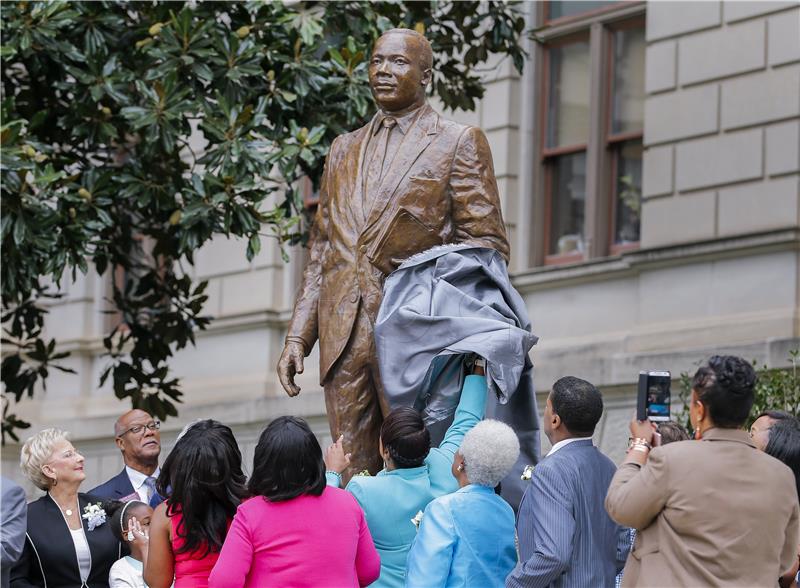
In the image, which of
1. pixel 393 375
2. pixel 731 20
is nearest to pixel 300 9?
pixel 731 20

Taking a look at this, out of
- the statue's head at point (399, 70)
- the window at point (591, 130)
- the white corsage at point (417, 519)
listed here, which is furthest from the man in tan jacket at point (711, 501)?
the window at point (591, 130)

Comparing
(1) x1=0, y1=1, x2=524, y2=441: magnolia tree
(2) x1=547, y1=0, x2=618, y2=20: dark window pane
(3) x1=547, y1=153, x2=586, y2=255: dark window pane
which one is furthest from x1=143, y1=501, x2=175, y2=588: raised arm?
(2) x1=547, y1=0, x2=618, y2=20: dark window pane

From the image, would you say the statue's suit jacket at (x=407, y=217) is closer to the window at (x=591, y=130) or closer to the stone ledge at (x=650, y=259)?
the stone ledge at (x=650, y=259)

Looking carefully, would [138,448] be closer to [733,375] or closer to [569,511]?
[569,511]

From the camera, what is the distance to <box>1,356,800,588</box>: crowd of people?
6012mm

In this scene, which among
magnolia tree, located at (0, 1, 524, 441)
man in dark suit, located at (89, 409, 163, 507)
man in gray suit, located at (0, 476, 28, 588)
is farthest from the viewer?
magnolia tree, located at (0, 1, 524, 441)

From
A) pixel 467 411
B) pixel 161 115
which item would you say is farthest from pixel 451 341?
pixel 161 115

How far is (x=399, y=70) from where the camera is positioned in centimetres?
861

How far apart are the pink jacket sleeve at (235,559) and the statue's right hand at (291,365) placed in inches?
80.1

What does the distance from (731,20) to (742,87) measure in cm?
67

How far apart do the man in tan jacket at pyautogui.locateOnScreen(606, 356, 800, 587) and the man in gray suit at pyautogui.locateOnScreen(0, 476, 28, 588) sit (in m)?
2.77

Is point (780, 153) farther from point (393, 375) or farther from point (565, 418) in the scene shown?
point (565, 418)

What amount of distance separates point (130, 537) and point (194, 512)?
1227mm

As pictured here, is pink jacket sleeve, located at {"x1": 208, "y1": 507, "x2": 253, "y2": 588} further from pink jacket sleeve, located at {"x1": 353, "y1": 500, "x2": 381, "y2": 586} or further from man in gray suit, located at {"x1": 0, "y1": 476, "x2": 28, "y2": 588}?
man in gray suit, located at {"x1": 0, "y1": 476, "x2": 28, "y2": 588}
